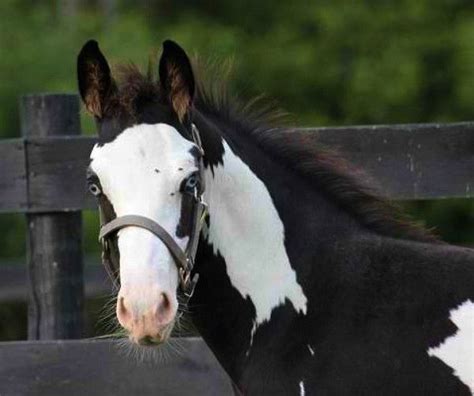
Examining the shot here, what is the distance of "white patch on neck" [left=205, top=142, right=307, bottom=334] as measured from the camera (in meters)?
4.36

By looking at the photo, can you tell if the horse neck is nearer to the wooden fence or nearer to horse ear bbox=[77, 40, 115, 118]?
horse ear bbox=[77, 40, 115, 118]

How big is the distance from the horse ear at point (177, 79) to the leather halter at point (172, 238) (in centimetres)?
8

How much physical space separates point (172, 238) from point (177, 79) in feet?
1.59

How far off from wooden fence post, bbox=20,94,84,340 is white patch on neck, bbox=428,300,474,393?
1.88 metres

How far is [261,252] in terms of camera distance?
438 cm

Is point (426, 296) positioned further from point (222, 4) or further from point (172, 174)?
point (222, 4)

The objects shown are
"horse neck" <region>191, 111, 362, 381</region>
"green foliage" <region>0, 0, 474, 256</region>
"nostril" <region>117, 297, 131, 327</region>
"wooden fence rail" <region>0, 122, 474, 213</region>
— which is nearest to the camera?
"nostril" <region>117, 297, 131, 327</region>

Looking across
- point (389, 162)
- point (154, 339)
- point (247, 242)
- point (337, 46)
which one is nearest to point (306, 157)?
point (247, 242)

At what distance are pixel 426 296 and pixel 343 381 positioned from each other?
34cm

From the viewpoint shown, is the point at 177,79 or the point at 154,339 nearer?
the point at 154,339

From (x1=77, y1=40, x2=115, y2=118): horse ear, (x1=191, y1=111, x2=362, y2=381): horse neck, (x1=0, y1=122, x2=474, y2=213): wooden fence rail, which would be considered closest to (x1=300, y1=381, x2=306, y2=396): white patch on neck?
(x1=191, y1=111, x2=362, y2=381): horse neck

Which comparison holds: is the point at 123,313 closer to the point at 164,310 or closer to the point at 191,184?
the point at 164,310

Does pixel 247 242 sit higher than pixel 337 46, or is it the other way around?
pixel 337 46

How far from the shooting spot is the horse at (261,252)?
407 centimetres
